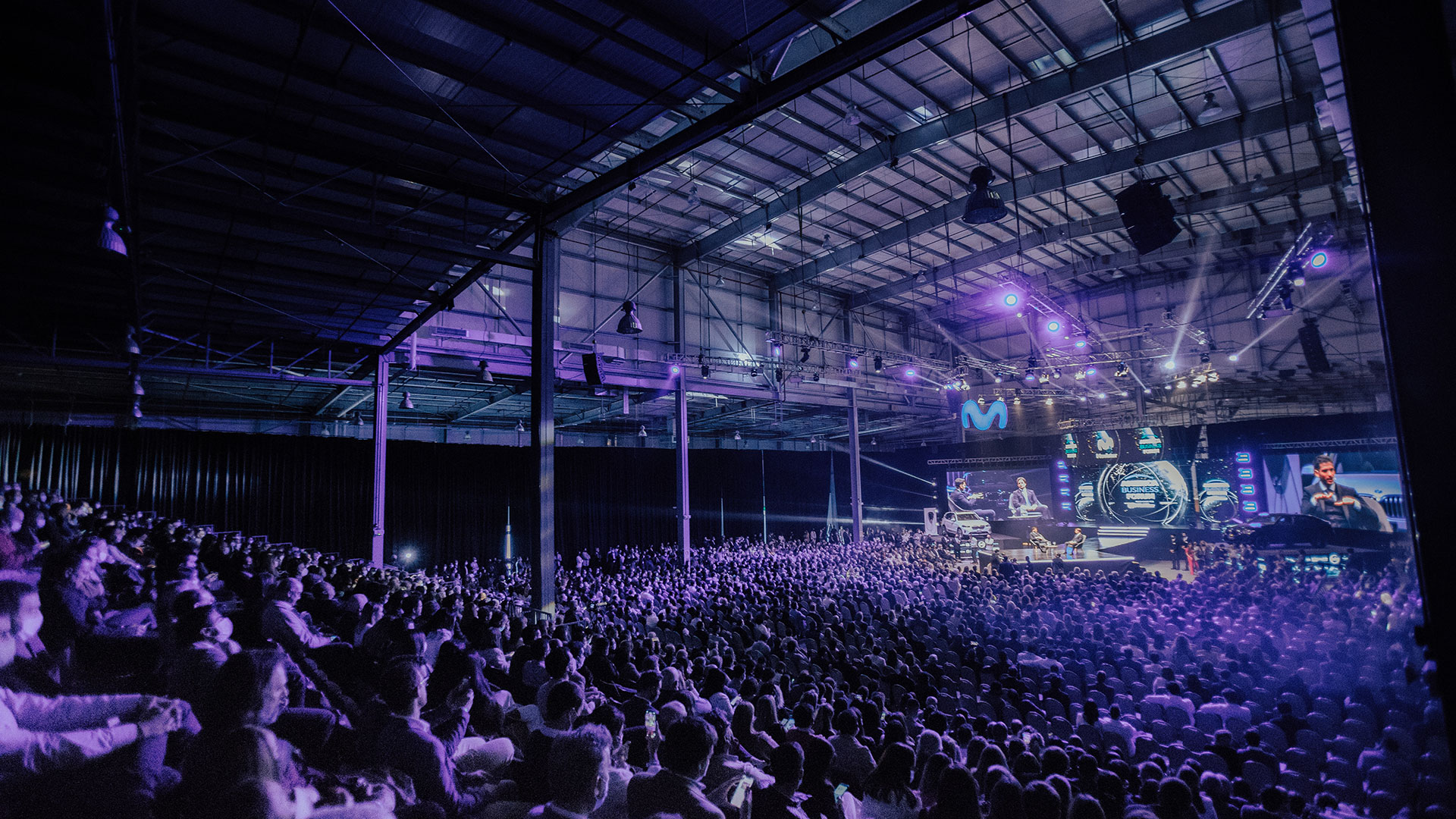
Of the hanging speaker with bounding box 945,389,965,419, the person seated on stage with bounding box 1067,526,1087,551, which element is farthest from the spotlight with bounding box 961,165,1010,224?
the hanging speaker with bounding box 945,389,965,419

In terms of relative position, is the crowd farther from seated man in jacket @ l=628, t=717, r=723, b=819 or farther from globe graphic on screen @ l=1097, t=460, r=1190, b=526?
globe graphic on screen @ l=1097, t=460, r=1190, b=526

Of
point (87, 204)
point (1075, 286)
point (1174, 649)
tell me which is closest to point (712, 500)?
point (1075, 286)

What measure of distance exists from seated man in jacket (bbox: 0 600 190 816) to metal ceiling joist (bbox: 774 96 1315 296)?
11.6 meters

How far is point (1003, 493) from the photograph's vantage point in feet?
77.0

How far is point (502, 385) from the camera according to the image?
55.8 ft

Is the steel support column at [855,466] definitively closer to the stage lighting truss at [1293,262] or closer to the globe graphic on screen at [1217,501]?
the globe graphic on screen at [1217,501]

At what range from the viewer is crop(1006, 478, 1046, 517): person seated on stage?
74.1ft

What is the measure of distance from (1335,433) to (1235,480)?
8.70ft

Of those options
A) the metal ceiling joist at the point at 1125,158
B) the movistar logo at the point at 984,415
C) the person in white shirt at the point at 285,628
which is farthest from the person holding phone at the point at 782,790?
the movistar logo at the point at 984,415

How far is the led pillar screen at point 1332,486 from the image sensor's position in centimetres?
1418

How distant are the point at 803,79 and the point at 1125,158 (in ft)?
32.4

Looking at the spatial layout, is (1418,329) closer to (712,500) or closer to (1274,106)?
(1274,106)

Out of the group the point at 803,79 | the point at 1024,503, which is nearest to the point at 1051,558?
the point at 1024,503

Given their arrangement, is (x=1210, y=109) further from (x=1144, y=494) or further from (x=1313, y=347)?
(x=1144, y=494)
